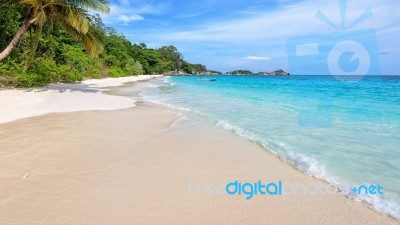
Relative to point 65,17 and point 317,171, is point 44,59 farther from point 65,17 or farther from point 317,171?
point 317,171

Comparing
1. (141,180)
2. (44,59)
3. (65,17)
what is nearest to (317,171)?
(141,180)

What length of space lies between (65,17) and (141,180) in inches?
497

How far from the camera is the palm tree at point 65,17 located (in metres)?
12.7

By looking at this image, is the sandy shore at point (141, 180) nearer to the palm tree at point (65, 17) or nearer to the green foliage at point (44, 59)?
the palm tree at point (65, 17)

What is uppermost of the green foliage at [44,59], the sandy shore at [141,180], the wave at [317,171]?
the green foliage at [44,59]

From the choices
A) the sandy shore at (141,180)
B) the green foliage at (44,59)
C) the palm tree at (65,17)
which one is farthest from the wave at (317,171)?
the green foliage at (44,59)

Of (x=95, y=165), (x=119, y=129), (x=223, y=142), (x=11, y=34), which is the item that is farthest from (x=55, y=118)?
(x=11, y=34)

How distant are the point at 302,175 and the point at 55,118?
22.0ft

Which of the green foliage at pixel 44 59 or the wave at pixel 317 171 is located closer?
the wave at pixel 317 171

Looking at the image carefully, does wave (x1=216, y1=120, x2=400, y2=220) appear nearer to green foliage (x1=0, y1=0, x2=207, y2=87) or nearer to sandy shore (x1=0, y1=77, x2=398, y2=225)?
sandy shore (x1=0, y1=77, x2=398, y2=225)

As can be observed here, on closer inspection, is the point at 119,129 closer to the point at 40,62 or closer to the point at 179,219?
the point at 179,219

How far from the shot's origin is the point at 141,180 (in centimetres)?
362

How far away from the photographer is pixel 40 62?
19.9 metres

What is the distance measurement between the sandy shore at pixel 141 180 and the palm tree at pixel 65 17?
27.0 ft
